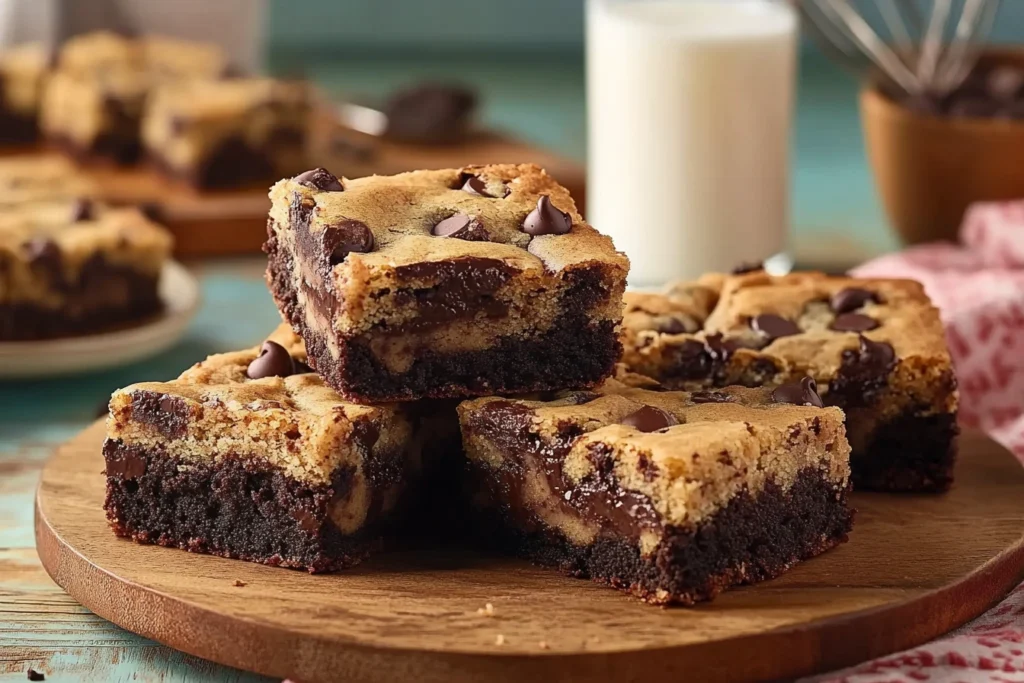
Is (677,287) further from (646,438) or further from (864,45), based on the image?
(864,45)

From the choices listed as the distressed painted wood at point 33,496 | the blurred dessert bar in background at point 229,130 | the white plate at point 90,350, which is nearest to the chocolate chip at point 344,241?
the distressed painted wood at point 33,496

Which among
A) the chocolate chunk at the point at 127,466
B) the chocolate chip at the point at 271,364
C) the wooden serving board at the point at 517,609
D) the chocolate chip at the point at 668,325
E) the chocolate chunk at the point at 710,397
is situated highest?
the chocolate chip at the point at 668,325

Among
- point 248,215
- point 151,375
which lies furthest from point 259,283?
point 151,375

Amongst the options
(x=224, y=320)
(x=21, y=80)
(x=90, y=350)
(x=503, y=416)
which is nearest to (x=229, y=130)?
(x=21, y=80)

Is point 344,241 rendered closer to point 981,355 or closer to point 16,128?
point 981,355

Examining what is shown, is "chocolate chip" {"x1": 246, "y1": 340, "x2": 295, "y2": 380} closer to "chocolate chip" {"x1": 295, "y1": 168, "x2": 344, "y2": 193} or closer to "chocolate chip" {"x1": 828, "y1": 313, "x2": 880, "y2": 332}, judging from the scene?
"chocolate chip" {"x1": 295, "y1": 168, "x2": 344, "y2": 193}

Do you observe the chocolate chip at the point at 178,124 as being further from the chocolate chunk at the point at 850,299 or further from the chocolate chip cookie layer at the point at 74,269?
the chocolate chunk at the point at 850,299
